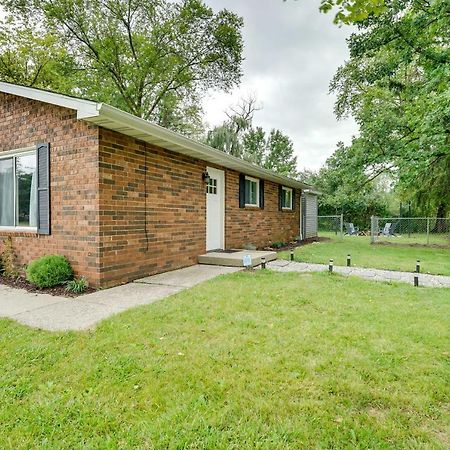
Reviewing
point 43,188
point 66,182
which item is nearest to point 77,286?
point 66,182

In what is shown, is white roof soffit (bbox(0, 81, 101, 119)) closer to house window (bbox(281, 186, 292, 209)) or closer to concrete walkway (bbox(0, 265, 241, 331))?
concrete walkway (bbox(0, 265, 241, 331))

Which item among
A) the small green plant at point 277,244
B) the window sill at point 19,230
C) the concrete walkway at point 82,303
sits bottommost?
the concrete walkway at point 82,303

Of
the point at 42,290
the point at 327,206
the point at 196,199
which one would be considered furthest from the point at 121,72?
the point at 327,206

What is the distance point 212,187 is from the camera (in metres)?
8.02

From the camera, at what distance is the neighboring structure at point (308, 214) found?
49.5ft

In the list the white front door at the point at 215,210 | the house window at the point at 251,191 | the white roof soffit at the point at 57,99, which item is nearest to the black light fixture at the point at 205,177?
the white front door at the point at 215,210

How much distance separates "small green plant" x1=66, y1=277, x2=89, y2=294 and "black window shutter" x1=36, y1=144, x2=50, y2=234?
3.69 feet

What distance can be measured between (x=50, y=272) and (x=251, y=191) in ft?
21.6

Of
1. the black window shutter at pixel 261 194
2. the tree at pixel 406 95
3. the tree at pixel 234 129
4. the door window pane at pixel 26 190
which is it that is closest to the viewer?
the door window pane at pixel 26 190

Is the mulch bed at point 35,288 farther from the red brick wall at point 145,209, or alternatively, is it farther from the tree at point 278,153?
the tree at point 278,153

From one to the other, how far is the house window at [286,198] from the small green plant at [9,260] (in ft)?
30.7

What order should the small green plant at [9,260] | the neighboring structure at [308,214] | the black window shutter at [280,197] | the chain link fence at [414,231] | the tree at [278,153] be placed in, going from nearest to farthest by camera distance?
1. the small green plant at [9,260]
2. the black window shutter at [280,197]
3. the chain link fence at [414,231]
4. the neighboring structure at [308,214]
5. the tree at [278,153]

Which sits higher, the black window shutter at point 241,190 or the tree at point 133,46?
the tree at point 133,46

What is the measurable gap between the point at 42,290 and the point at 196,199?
11.8ft
